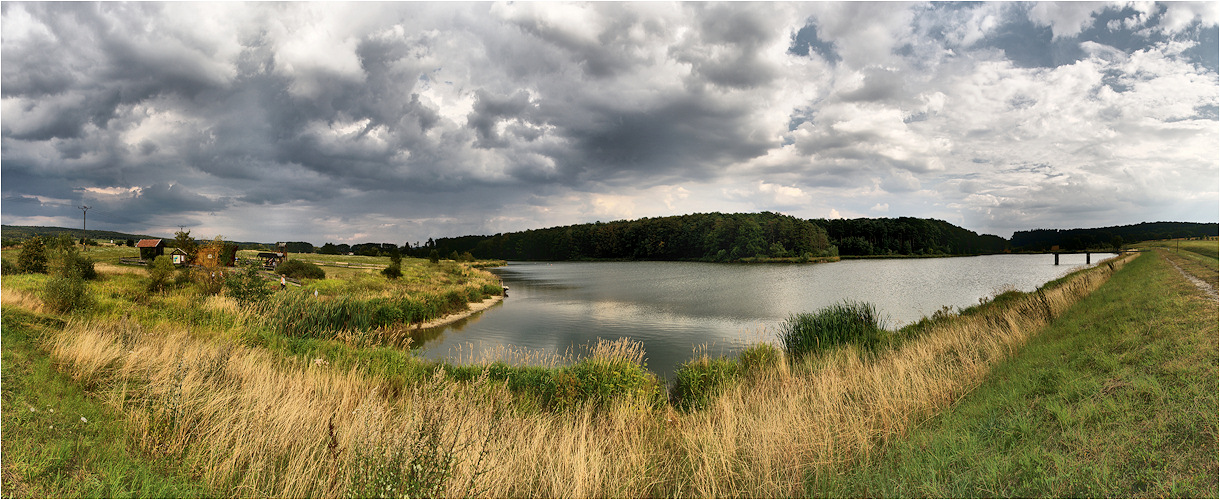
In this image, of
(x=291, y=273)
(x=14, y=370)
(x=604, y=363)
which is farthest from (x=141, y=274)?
(x=604, y=363)

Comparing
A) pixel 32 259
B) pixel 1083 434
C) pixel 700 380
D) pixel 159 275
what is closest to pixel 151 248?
pixel 32 259

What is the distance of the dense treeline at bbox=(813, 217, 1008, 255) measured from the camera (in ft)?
465

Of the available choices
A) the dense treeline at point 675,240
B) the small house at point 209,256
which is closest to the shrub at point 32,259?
the small house at point 209,256

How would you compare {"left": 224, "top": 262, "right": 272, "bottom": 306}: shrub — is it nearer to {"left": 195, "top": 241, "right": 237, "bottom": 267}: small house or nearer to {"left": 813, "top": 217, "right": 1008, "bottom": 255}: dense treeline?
{"left": 195, "top": 241, "right": 237, "bottom": 267}: small house

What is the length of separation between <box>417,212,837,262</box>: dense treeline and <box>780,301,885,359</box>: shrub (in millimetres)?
90584

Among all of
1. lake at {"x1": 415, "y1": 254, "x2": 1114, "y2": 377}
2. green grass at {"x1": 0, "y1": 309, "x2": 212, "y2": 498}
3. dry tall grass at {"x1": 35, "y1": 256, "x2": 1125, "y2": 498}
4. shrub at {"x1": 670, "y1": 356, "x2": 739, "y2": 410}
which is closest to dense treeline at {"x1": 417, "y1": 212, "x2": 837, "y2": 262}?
lake at {"x1": 415, "y1": 254, "x2": 1114, "y2": 377}

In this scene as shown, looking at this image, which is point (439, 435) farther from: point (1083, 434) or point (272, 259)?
point (272, 259)

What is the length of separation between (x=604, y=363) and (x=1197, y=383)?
9191 mm

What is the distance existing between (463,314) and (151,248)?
3155 centimetres

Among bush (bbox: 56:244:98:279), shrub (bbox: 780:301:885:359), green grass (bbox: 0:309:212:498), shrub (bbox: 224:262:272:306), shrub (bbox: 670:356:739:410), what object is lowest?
shrub (bbox: 670:356:739:410)

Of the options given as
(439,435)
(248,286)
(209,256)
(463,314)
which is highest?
(209,256)

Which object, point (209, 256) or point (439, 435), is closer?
point (439, 435)

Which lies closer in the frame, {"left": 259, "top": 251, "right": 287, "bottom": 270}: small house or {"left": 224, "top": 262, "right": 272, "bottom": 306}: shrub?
{"left": 224, "top": 262, "right": 272, "bottom": 306}: shrub

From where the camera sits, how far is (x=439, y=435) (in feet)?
14.4
